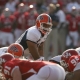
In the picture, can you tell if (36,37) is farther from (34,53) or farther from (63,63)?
(63,63)

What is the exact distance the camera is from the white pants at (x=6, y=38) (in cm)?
1337

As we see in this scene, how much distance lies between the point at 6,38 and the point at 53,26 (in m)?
1.68

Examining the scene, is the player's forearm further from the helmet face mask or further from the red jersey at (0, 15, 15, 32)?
the red jersey at (0, 15, 15, 32)

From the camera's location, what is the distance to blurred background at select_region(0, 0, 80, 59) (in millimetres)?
13023

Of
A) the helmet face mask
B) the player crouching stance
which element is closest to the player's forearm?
the helmet face mask

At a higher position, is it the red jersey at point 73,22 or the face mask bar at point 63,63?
the face mask bar at point 63,63

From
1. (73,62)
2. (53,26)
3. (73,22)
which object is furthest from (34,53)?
(73,22)

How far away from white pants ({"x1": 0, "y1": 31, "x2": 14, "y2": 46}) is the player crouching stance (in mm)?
7852

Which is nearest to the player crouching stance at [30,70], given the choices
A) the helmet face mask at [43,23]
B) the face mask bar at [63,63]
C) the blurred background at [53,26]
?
the face mask bar at [63,63]

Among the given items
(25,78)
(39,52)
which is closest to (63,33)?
(39,52)

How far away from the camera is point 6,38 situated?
13430 millimetres

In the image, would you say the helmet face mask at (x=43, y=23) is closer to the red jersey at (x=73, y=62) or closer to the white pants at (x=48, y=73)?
the red jersey at (x=73, y=62)

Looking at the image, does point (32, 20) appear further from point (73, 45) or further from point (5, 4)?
point (5, 4)

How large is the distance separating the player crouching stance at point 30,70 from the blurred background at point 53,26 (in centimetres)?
725
